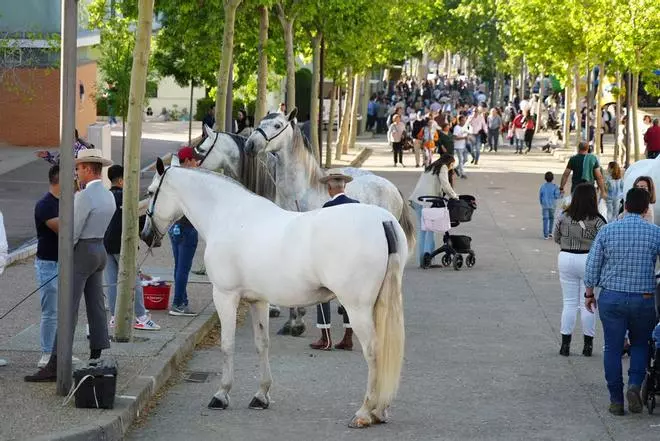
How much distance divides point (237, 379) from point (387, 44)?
43792 mm

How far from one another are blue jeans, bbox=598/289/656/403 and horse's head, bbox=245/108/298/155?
5265 mm

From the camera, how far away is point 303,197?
15.7m

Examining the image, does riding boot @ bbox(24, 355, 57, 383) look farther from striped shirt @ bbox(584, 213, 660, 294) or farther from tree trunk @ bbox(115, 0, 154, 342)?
striped shirt @ bbox(584, 213, 660, 294)

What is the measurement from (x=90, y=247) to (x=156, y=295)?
4.47 metres

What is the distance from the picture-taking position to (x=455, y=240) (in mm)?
22078

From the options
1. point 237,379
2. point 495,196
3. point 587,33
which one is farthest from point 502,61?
point 237,379

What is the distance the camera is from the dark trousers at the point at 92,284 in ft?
39.1

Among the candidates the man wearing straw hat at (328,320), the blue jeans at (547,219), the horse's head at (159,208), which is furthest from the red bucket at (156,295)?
the blue jeans at (547,219)

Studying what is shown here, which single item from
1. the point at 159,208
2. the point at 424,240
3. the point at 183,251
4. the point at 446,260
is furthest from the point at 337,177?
the point at 446,260

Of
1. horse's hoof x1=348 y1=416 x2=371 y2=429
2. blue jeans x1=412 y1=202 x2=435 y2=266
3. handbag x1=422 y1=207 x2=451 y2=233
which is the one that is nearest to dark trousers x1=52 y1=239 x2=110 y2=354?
horse's hoof x1=348 y1=416 x2=371 y2=429

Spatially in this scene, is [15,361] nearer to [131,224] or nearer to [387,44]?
[131,224]

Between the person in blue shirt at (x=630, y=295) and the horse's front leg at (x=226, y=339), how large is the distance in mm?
3135

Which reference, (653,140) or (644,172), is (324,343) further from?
(653,140)

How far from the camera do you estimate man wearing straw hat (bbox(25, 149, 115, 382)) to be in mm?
11898
